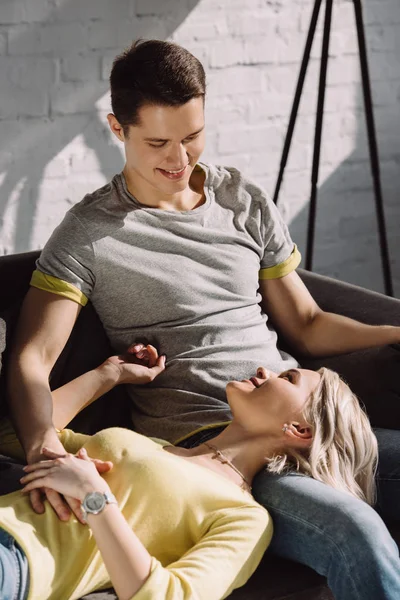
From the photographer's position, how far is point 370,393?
2.31 metres

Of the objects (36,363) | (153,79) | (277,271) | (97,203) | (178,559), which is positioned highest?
(153,79)

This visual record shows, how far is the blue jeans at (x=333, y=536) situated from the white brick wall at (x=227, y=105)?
146 centimetres

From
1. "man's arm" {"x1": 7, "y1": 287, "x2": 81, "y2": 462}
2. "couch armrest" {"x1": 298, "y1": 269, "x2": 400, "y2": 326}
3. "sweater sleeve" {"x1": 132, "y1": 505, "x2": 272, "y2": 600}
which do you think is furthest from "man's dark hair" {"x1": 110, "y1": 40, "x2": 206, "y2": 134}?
"sweater sleeve" {"x1": 132, "y1": 505, "x2": 272, "y2": 600}

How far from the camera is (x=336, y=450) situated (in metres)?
1.96

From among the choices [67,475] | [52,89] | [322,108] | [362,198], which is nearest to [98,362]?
[67,475]

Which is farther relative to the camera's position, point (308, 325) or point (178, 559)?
point (308, 325)

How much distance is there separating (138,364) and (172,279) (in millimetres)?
206

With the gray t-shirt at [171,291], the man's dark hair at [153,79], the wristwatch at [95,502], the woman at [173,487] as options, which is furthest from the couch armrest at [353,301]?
the wristwatch at [95,502]

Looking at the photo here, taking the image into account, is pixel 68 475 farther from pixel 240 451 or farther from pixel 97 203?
pixel 97 203

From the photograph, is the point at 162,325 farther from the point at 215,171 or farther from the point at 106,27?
the point at 106,27

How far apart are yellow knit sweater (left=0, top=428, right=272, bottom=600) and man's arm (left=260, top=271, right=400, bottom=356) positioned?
2.06 ft

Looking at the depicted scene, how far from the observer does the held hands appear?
5.58 feet

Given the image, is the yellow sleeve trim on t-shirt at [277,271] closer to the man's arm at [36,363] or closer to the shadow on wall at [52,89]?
the man's arm at [36,363]

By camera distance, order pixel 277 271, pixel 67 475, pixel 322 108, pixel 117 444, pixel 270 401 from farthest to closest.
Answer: pixel 322 108 < pixel 277 271 < pixel 270 401 < pixel 117 444 < pixel 67 475
